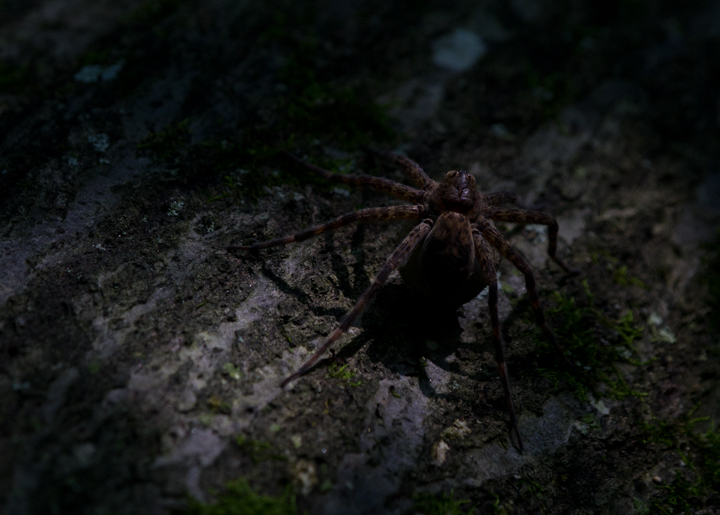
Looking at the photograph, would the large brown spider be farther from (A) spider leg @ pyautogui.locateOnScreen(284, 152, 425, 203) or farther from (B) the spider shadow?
(B) the spider shadow

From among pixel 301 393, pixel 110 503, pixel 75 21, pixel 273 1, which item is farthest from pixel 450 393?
pixel 75 21

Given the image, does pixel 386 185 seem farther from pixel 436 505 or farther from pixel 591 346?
pixel 436 505

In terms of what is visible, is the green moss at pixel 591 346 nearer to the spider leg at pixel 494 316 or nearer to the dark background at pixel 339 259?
the dark background at pixel 339 259

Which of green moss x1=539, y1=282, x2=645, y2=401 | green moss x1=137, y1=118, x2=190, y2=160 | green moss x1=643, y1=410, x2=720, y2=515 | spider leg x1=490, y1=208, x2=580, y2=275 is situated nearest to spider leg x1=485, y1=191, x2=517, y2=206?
spider leg x1=490, y1=208, x2=580, y2=275

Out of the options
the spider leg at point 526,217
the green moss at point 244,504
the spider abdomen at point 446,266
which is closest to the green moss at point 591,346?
the spider leg at point 526,217

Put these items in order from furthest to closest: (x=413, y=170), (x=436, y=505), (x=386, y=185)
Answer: (x=413, y=170) → (x=386, y=185) → (x=436, y=505)

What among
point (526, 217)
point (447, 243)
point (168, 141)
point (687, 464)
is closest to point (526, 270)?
point (526, 217)
